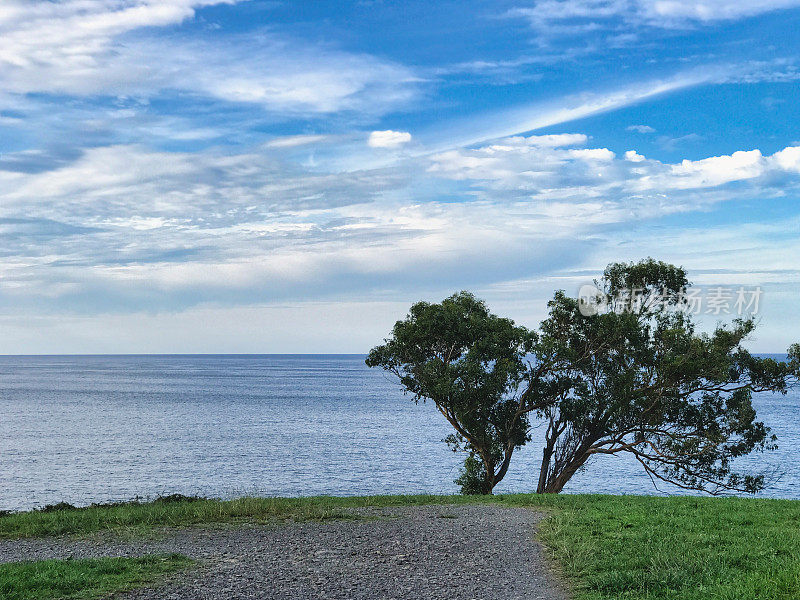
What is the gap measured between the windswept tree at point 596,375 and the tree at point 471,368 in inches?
1.6

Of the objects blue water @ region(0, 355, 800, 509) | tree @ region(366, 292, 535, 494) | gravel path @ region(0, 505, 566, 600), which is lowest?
blue water @ region(0, 355, 800, 509)

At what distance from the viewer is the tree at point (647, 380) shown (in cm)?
2533

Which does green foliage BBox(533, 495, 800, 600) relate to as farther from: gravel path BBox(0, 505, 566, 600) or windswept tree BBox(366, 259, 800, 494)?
windswept tree BBox(366, 259, 800, 494)

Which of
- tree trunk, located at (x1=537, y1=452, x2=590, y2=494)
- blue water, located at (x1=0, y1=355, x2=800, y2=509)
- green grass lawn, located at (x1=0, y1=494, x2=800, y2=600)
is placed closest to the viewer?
green grass lawn, located at (x1=0, y1=494, x2=800, y2=600)

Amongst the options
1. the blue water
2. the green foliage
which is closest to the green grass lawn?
the green foliage

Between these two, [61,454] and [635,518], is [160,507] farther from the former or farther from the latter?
[61,454]

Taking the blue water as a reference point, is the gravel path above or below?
above

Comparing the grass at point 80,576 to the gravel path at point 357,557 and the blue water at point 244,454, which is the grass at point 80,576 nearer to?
the gravel path at point 357,557

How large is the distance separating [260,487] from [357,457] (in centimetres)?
1196

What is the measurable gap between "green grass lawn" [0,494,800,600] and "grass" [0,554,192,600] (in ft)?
10.1

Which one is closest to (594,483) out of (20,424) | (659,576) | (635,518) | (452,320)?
(452,320)

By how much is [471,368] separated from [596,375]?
5.44 meters

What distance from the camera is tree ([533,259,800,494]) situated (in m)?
25.3

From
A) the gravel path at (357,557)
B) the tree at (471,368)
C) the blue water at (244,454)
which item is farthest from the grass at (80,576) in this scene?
the blue water at (244,454)
